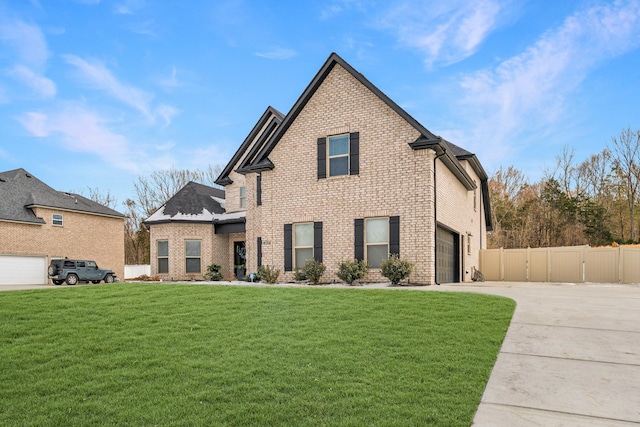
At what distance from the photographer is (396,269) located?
1402cm

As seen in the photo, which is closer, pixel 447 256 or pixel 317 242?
pixel 317 242

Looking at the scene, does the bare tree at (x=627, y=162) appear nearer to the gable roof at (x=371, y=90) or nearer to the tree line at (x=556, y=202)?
the tree line at (x=556, y=202)

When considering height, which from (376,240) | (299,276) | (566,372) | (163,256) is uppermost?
(376,240)

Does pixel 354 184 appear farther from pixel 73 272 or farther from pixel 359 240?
pixel 73 272

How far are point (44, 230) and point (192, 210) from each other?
444 inches

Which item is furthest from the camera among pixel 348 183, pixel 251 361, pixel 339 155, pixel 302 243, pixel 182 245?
pixel 182 245

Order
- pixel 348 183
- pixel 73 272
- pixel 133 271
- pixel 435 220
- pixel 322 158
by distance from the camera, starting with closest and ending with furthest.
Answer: pixel 435 220
pixel 348 183
pixel 322 158
pixel 73 272
pixel 133 271

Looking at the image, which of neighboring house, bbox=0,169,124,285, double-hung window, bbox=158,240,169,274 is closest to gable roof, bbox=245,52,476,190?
double-hung window, bbox=158,240,169,274

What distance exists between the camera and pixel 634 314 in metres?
9.12

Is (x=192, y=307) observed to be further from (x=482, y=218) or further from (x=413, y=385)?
(x=482, y=218)

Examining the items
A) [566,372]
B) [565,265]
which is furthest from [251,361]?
[565,265]

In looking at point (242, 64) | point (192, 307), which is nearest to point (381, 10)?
point (242, 64)

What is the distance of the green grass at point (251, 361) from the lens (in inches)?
175

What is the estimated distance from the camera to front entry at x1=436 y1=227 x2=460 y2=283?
1611cm
